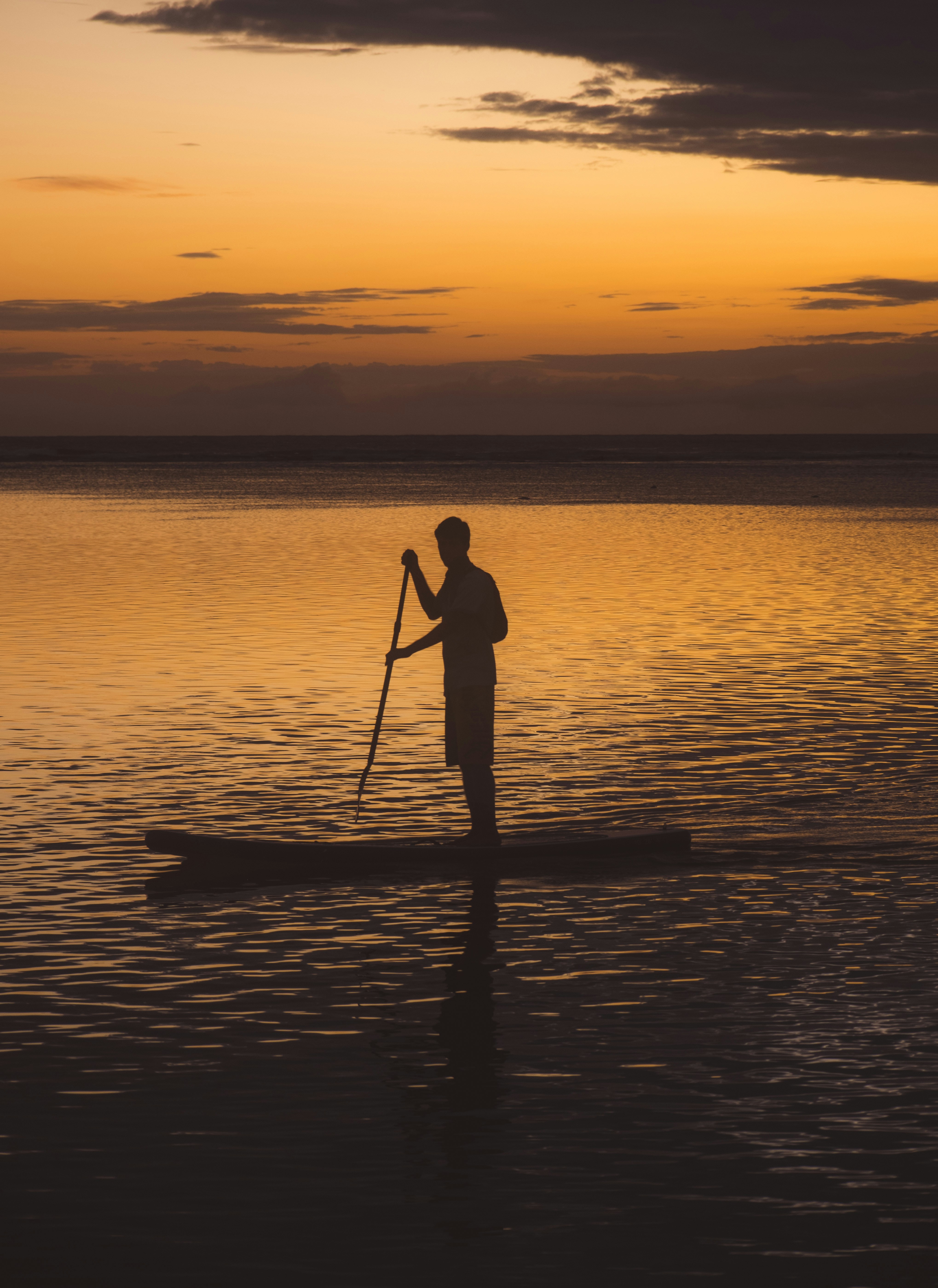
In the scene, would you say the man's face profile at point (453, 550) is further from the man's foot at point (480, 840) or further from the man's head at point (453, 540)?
the man's foot at point (480, 840)

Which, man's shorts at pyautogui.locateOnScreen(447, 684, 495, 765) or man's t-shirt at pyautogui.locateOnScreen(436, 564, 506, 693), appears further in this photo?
man's shorts at pyautogui.locateOnScreen(447, 684, 495, 765)

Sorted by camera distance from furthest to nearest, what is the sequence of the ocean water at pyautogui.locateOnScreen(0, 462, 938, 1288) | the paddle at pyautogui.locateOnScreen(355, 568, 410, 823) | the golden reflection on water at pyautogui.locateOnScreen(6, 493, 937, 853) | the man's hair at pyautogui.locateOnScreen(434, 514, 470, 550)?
the golden reflection on water at pyautogui.locateOnScreen(6, 493, 937, 853)
the paddle at pyautogui.locateOnScreen(355, 568, 410, 823)
the man's hair at pyautogui.locateOnScreen(434, 514, 470, 550)
the ocean water at pyautogui.locateOnScreen(0, 462, 938, 1288)

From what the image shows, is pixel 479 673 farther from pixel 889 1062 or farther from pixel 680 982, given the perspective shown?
pixel 889 1062

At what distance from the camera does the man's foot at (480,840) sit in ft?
40.1

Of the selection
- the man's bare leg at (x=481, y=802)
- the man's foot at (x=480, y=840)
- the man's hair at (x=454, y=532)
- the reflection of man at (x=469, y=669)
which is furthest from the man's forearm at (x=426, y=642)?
the man's foot at (x=480, y=840)

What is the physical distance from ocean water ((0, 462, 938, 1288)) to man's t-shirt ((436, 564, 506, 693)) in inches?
61.2

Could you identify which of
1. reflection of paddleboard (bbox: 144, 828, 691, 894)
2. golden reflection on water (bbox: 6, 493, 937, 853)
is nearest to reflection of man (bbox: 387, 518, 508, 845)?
reflection of paddleboard (bbox: 144, 828, 691, 894)

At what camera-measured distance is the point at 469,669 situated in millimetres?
12391

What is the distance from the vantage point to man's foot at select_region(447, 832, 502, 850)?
12.2 meters

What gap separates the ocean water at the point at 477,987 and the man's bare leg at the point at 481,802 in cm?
59

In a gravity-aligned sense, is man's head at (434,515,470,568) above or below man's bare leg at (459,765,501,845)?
above

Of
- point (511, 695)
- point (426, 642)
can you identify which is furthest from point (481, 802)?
point (511, 695)

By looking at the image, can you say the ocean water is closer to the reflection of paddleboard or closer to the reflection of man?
the reflection of paddleboard

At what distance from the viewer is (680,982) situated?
9.36 m
